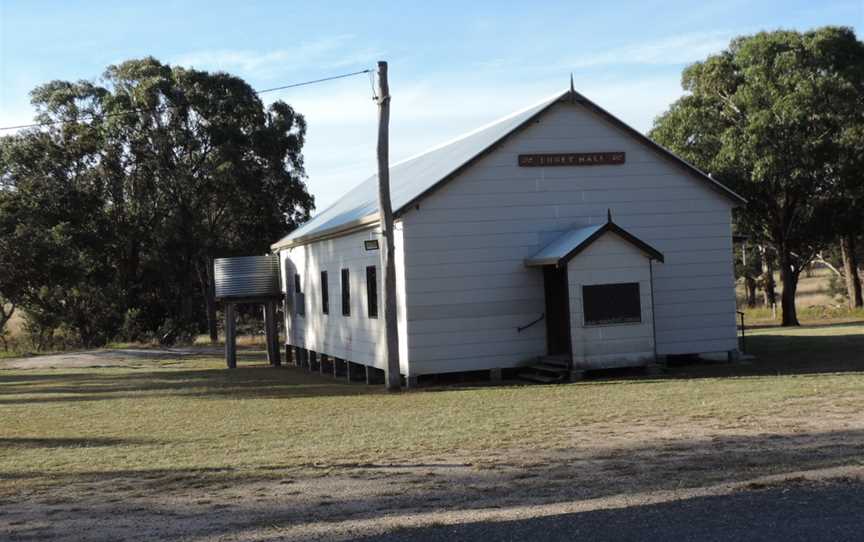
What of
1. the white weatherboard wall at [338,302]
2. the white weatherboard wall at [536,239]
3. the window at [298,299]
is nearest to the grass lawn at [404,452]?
the white weatherboard wall at [536,239]

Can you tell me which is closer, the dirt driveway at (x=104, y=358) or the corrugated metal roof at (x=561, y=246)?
the corrugated metal roof at (x=561, y=246)

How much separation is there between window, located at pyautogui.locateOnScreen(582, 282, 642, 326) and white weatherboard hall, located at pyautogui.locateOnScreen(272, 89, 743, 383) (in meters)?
0.03

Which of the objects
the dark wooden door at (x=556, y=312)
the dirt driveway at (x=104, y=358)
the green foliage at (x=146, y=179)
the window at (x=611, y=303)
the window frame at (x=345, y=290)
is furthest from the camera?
A: the green foliage at (x=146, y=179)

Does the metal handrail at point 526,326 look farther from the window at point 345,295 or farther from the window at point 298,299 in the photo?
the window at point 298,299

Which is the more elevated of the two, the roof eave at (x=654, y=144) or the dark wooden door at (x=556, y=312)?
the roof eave at (x=654, y=144)

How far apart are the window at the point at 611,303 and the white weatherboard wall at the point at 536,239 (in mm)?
1277

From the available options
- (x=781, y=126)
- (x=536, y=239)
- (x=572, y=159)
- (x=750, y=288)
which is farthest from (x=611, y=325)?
A: (x=750, y=288)

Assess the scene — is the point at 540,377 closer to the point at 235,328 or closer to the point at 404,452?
the point at 404,452

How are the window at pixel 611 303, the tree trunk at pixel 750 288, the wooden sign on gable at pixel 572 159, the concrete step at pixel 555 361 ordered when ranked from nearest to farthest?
the window at pixel 611 303 → the concrete step at pixel 555 361 → the wooden sign on gable at pixel 572 159 → the tree trunk at pixel 750 288

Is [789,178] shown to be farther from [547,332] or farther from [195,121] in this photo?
[195,121]

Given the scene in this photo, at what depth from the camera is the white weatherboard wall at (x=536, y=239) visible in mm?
18328

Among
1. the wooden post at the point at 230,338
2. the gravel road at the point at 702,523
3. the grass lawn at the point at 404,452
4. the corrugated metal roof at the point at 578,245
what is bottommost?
the grass lawn at the point at 404,452

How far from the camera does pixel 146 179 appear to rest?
4328cm

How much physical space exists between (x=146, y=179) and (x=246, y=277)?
1785cm
